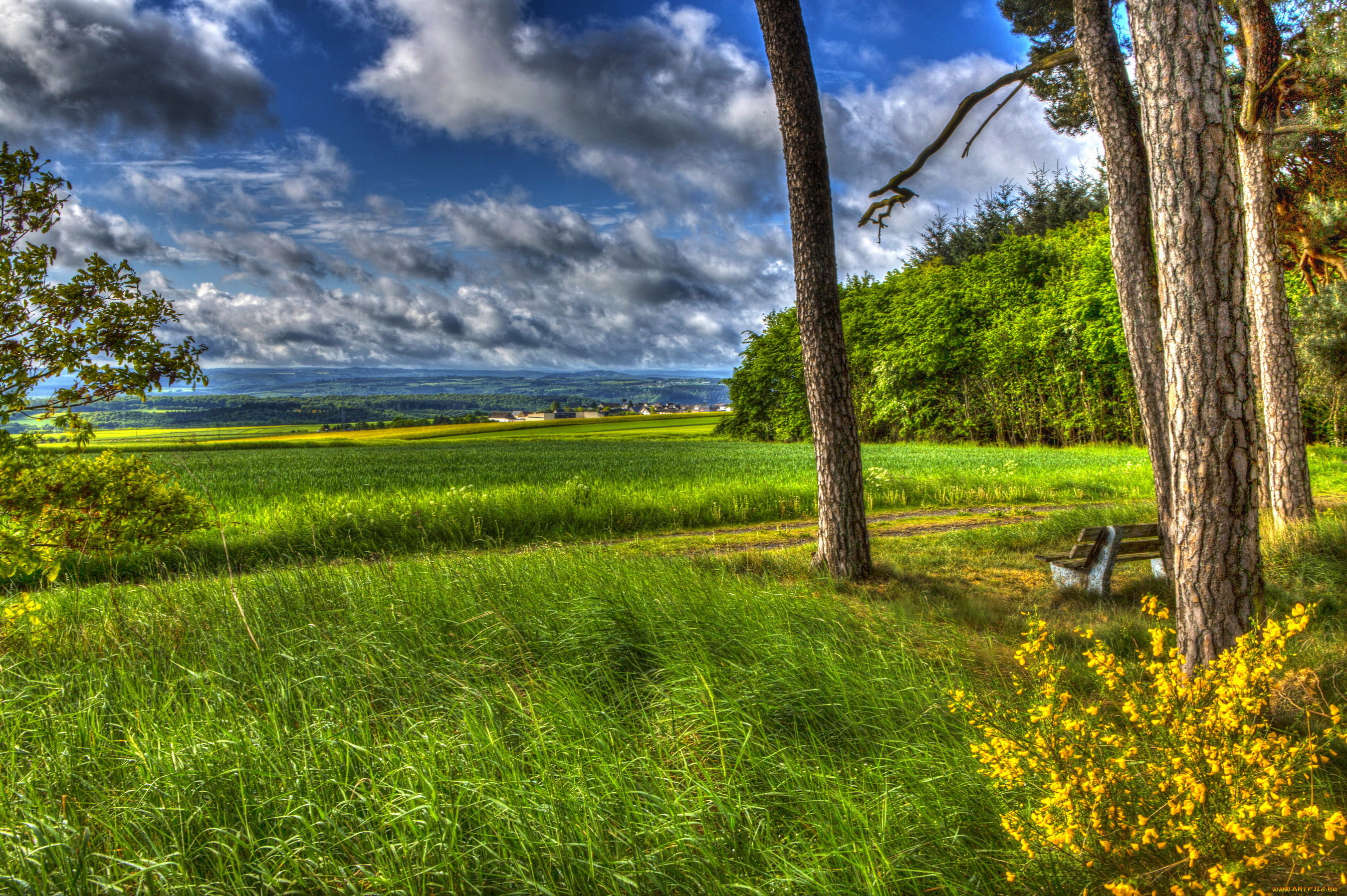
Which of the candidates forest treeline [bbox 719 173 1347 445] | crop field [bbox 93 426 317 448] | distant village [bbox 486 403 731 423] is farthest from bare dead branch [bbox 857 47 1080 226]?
distant village [bbox 486 403 731 423]

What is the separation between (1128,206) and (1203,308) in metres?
2.56

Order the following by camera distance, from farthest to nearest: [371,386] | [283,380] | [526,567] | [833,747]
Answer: [371,386], [283,380], [526,567], [833,747]

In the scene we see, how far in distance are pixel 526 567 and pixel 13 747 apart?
3070mm

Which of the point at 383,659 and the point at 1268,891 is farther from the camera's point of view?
the point at 383,659

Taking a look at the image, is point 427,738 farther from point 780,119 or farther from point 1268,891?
point 780,119

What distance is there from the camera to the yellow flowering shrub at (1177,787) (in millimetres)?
1690

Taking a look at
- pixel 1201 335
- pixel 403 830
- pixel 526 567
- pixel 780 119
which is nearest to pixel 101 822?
pixel 403 830

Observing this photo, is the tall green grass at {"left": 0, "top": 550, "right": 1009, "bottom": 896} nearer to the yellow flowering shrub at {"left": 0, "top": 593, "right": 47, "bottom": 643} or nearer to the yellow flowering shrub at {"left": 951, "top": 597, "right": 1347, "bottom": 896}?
the yellow flowering shrub at {"left": 0, "top": 593, "right": 47, "bottom": 643}

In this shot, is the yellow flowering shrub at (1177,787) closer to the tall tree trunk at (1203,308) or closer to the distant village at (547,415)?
the tall tree trunk at (1203,308)

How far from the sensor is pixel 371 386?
533 feet

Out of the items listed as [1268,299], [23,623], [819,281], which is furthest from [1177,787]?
[1268,299]

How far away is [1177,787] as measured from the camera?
1879 mm

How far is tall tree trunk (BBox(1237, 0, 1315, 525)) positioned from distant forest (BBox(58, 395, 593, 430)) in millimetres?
10858

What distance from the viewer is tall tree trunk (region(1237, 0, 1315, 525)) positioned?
7.23m
